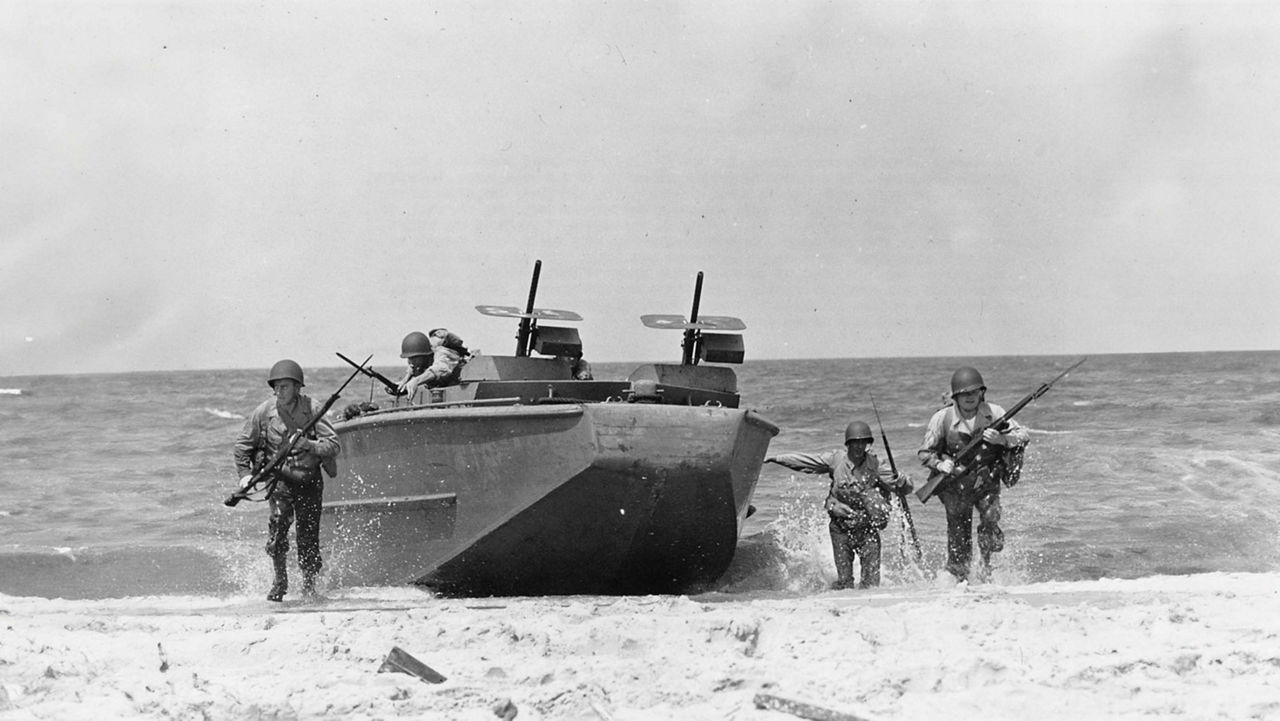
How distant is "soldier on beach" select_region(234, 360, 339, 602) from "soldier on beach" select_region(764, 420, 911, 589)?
3.05m

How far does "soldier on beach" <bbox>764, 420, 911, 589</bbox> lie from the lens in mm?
9336

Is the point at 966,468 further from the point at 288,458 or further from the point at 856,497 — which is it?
the point at 288,458

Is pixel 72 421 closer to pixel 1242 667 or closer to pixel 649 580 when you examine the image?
pixel 649 580

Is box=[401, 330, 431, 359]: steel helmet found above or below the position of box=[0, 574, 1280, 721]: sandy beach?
above

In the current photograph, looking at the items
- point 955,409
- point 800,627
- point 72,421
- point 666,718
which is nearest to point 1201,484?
point 955,409

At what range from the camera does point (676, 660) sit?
5836mm

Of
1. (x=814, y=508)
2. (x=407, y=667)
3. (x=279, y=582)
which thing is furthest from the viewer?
(x=814, y=508)

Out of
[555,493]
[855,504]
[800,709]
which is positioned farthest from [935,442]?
[800,709]

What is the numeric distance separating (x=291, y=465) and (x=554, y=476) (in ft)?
5.66

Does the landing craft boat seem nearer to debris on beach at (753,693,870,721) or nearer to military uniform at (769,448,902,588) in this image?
military uniform at (769,448,902,588)

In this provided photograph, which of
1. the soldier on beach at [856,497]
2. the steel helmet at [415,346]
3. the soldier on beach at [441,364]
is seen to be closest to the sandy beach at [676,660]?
the soldier on beach at [856,497]

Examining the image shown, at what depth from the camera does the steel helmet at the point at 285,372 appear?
8.77 metres

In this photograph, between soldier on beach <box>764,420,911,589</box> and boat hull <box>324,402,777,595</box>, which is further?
soldier on beach <box>764,420,911,589</box>

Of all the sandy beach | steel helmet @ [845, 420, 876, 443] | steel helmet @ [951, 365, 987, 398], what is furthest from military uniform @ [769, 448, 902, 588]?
the sandy beach
